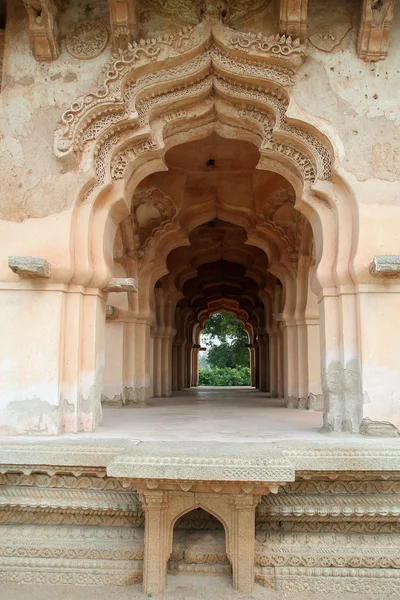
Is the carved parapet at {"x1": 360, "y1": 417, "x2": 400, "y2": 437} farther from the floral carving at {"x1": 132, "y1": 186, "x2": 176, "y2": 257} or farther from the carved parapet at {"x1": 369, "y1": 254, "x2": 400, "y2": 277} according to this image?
the floral carving at {"x1": 132, "y1": 186, "x2": 176, "y2": 257}

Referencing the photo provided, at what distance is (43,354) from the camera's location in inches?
191

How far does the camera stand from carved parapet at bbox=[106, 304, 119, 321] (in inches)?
323

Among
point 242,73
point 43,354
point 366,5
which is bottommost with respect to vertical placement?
point 43,354

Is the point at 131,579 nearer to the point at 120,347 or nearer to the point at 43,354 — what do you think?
the point at 43,354

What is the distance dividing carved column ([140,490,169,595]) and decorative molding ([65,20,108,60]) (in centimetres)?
453

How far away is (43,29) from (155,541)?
5065 mm

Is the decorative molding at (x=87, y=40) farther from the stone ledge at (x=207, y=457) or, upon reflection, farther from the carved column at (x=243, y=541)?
the carved column at (x=243, y=541)

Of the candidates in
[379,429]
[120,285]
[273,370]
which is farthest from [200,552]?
[273,370]

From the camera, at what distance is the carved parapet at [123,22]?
5125 mm

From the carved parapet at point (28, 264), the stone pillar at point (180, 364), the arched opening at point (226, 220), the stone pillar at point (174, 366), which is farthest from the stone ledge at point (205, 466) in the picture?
the stone pillar at point (180, 364)

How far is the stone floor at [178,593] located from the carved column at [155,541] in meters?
0.09

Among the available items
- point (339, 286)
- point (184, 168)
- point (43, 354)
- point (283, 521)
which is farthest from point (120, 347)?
point (283, 521)

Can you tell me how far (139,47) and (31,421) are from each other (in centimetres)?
395

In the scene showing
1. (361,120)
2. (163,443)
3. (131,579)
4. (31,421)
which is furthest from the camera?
(361,120)
